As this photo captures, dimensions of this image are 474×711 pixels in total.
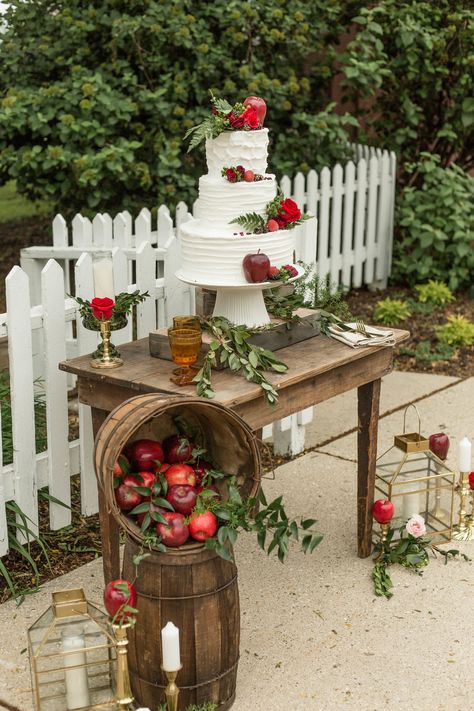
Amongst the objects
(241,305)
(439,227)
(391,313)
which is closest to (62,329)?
(241,305)

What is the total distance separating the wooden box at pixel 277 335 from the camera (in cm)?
352

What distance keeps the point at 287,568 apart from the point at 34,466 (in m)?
1.09

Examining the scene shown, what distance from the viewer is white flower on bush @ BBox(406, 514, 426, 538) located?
12.7ft

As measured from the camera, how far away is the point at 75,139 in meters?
6.80

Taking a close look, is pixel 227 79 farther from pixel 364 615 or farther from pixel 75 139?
pixel 364 615

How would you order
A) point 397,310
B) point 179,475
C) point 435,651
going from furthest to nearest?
point 397,310
point 435,651
point 179,475

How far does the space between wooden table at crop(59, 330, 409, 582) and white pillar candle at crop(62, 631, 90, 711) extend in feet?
1.99

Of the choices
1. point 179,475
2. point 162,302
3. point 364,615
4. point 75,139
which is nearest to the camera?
point 179,475

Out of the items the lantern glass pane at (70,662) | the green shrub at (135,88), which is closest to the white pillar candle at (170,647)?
the lantern glass pane at (70,662)

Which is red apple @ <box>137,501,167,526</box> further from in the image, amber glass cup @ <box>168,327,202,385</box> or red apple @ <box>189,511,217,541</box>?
amber glass cup @ <box>168,327,202,385</box>

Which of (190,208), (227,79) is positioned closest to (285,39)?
(227,79)

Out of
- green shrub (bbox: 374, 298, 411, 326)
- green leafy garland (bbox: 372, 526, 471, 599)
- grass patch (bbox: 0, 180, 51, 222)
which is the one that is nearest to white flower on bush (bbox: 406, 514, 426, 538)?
green leafy garland (bbox: 372, 526, 471, 599)

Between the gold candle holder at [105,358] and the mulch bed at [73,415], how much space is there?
0.96 meters

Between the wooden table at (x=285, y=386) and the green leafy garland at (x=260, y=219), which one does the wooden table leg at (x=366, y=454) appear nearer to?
the wooden table at (x=285, y=386)
